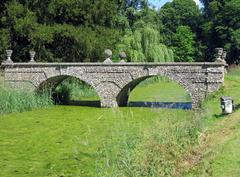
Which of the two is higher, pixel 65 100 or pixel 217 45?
pixel 217 45

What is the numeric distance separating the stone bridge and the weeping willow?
860 centimetres

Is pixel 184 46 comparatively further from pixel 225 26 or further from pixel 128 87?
pixel 128 87

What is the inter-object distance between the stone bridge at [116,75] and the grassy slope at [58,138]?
93.7 inches

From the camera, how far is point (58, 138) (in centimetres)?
1547

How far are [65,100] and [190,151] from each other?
1601 centimetres

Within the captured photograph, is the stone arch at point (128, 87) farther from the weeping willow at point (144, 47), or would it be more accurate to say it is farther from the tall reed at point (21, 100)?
the weeping willow at point (144, 47)

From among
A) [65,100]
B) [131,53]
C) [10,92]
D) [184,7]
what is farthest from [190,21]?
[10,92]

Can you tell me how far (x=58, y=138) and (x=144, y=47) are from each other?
2152 cm

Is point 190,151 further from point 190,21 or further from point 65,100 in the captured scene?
point 190,21

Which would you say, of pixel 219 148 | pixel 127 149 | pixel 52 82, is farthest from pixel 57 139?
pixel 52 82

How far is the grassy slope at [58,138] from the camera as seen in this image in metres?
11.6

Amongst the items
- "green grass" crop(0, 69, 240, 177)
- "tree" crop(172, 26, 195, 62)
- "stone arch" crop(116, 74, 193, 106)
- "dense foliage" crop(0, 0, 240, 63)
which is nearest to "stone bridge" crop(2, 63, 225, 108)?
"stone arch" crop(116, 74, 193, 106)

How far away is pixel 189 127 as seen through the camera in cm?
1277

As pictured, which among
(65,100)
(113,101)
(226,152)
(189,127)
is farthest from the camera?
(65,100)
